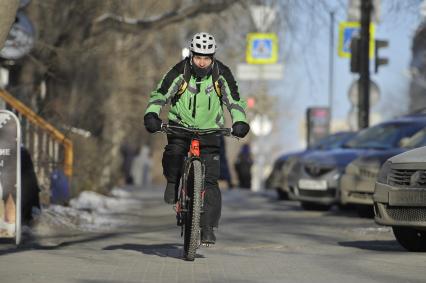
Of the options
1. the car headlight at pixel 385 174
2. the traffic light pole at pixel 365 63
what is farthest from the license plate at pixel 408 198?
the traffic light pole at pixel 365 63

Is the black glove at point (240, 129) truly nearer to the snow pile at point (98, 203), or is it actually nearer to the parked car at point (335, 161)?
the snow pile at point (98, 203)

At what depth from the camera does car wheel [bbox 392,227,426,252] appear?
11742mm

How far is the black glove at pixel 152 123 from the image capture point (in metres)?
10.3

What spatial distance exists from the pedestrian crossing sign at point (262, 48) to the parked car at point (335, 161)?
3.31 meters

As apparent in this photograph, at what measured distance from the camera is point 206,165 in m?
10.5

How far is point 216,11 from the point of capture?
23.1 metres

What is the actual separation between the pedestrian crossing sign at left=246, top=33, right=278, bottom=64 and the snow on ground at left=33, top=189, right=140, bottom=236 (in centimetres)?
402

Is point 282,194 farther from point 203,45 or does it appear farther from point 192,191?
point 203,45

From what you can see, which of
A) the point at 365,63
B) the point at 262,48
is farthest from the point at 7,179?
the point at 262,48

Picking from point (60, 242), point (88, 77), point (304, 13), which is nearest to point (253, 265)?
point (60, 242)

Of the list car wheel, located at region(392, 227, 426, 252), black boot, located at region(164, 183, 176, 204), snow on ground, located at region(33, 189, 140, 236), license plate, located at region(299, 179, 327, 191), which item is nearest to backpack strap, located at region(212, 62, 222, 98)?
black boot, located at region(164, 183, 176, 204)

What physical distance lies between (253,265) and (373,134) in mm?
10104

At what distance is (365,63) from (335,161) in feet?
21.9

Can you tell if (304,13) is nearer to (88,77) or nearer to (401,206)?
(88,77)
